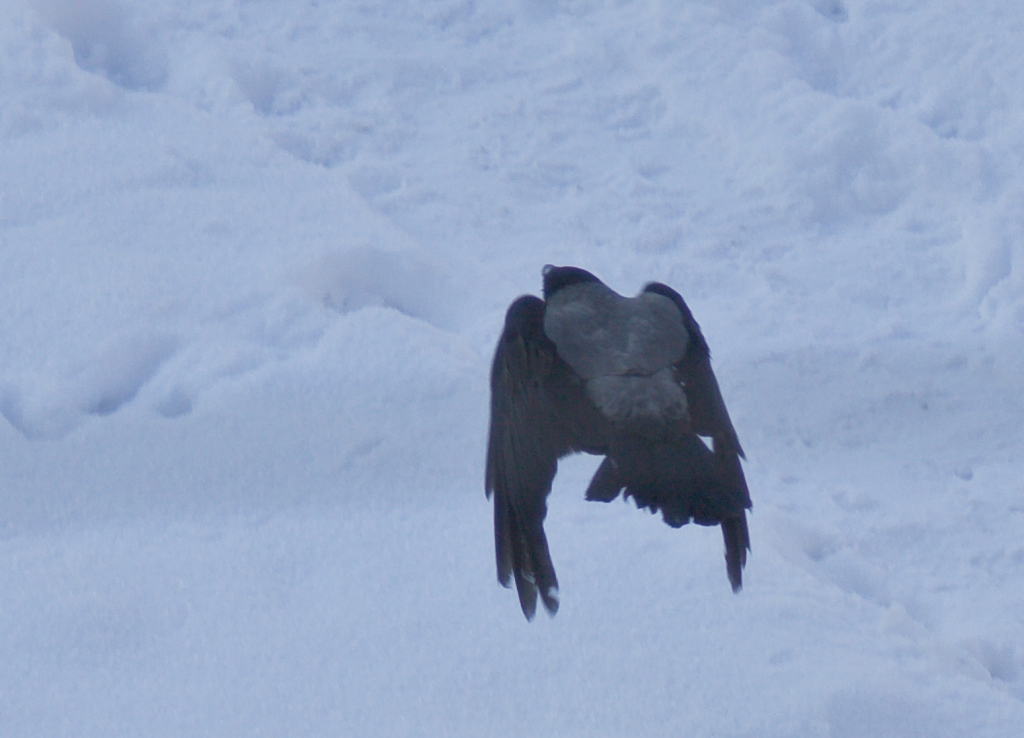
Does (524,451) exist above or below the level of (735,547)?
above

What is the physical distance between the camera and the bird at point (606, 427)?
2.66m

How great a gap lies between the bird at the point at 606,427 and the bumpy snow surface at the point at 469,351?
0.84ft

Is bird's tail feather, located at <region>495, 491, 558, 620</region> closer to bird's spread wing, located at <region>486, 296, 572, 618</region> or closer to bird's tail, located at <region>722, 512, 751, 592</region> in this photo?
bird's spread wing, located at <region>486, 296, 572, 618</region>

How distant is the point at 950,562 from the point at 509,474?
142cm

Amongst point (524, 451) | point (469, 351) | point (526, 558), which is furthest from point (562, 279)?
point (526, 558)

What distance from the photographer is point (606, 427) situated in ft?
9.11

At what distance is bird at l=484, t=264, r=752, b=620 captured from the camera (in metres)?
2.66

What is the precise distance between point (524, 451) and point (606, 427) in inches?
8.5

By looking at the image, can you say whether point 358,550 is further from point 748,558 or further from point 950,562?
point 950,562

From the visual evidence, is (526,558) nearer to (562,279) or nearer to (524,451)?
(524,451)

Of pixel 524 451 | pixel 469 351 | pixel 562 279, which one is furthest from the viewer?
pixel 469 351

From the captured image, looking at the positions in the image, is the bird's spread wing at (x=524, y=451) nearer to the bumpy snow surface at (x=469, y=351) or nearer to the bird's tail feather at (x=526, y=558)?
the bird's tail feather at (x=526, y=558)

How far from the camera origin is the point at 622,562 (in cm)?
310

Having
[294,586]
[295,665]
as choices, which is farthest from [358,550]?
[295,665]
